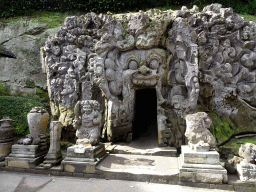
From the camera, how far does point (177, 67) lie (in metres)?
6.80

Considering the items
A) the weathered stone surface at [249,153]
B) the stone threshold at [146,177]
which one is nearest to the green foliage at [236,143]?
the weathered stone surface at [249,153]

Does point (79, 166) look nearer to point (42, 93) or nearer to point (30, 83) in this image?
point (42, 93)

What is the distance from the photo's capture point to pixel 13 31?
40.4ft

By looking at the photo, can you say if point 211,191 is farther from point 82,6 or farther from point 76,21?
point 82,6

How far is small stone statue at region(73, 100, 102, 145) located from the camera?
5457mm

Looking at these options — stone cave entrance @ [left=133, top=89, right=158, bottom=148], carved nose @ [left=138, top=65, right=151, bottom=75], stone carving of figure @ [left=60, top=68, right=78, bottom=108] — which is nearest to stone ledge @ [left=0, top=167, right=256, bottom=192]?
stone cave entrance @ [left=133, top=89, right=158, bottom=148]

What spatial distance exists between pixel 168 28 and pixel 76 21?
3842 mm

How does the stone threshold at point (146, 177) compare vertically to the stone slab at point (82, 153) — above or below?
below

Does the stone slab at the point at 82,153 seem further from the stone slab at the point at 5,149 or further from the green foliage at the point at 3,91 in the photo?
the green foliage at the point at 3,91

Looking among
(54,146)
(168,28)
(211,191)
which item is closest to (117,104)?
(54,146)

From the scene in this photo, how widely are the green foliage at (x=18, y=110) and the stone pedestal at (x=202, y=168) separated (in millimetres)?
6853

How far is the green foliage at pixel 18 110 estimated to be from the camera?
802 cm

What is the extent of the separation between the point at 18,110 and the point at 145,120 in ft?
19.6

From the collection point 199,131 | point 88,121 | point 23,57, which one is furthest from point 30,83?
point 199,131
